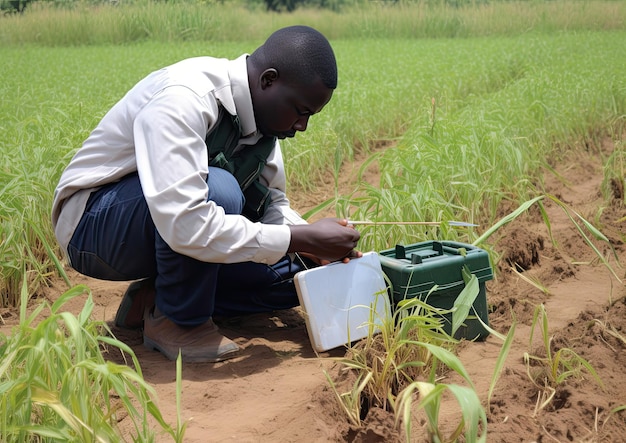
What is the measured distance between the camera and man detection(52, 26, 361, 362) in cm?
224

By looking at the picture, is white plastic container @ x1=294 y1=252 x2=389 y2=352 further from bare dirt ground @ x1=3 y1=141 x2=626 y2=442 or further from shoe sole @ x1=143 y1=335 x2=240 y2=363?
shoe sole @ x1=143 y1=335 x2=240 y2=363

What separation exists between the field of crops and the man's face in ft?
1.57

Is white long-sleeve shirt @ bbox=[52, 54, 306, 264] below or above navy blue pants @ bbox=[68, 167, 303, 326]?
above

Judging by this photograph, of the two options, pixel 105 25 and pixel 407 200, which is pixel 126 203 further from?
pixel 105 25

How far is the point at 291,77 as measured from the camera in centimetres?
237

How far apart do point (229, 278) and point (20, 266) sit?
85 centimetres

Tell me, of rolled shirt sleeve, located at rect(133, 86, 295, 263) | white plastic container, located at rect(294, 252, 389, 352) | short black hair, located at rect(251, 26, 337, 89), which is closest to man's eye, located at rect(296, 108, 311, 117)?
short black hair, located at rect(251, 26, 337, 89)

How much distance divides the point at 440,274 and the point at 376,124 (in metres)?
3.56

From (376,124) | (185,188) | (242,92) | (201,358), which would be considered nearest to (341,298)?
(201,358)

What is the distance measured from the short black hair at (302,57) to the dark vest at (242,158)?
23 cm

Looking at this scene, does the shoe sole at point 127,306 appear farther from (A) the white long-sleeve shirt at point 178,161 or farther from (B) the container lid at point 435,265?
(B) the container lid at point 435,265

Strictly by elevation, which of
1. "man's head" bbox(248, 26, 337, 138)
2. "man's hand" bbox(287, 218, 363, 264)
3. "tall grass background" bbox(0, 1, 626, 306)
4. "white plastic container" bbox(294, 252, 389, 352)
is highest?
"man's head" bbox(248, 26, 337, 138)

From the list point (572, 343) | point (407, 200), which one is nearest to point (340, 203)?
point (407, 200)

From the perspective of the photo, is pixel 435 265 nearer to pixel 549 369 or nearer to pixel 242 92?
pixel 549 369
